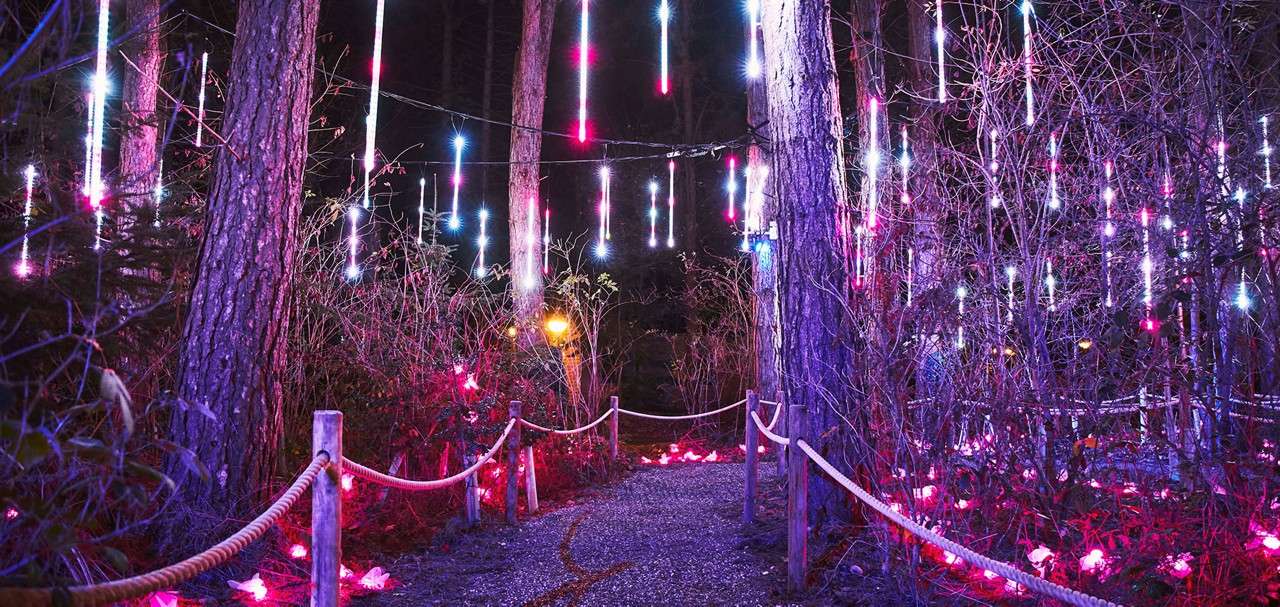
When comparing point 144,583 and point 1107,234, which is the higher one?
point 1107,234

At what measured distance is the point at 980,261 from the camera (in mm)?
4629

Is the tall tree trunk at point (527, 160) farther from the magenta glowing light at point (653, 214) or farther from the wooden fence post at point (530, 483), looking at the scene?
the wooden fence post at point (530, 483)

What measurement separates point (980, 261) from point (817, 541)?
7.06 feet

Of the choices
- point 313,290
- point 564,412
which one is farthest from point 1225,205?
point 564,412

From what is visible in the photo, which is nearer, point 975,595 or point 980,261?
point 975,595

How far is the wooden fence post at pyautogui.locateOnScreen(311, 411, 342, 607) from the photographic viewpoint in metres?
3.46

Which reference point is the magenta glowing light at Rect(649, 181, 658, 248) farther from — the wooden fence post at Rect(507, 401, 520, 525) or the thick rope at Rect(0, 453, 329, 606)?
the thick rope at Rect(0, 453, 329, 606)

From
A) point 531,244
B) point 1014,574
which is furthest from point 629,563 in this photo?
point 531,244

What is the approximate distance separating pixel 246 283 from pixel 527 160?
7583 millimetres

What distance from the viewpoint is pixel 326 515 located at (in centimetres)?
351

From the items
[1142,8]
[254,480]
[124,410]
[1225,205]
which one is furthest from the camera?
[254,480]

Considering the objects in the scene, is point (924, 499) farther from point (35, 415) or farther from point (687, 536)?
point (35, 415)

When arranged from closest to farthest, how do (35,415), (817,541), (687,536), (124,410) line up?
1. (124,410)
2. (35,415)
3. (817,541)
4. (687,536)

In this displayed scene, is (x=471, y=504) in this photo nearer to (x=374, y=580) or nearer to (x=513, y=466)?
(x=513, y=466)
